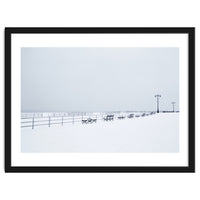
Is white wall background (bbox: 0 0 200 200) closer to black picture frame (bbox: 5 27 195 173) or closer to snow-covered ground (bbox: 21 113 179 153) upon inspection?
black picture frame (bbox: 5 27 195 173)

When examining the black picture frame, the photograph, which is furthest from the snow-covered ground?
the black picture frame

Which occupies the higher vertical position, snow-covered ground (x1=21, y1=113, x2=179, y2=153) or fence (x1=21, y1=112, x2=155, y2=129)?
fence (x1=21, y1=112, x2=155, y2=129)
